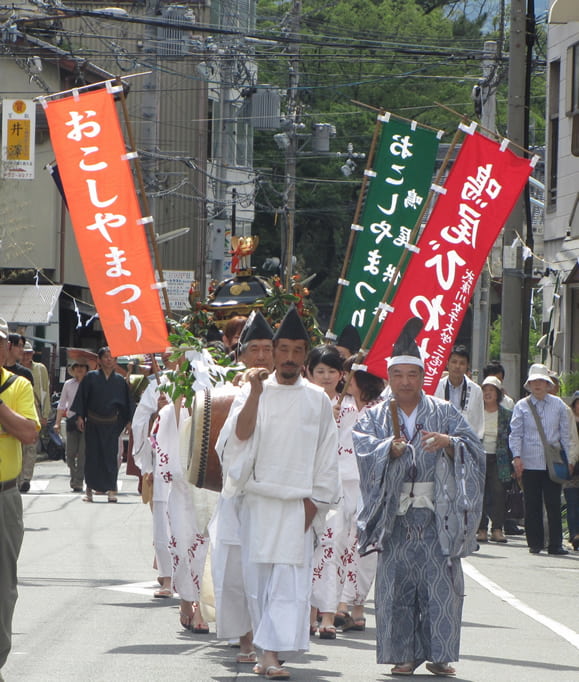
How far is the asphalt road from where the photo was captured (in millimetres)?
7383

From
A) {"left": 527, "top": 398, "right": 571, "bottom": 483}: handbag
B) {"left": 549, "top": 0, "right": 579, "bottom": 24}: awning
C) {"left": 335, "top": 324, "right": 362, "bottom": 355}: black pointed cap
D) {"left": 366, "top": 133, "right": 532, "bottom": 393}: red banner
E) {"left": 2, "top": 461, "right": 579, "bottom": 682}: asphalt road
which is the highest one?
{"left": 549, "top": 0, "right": 579, "bottom": 24}: awning

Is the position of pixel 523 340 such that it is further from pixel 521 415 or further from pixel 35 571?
pixel 35 571

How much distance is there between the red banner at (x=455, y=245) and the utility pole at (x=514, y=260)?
755 centimetres

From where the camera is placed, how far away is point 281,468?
7.28m

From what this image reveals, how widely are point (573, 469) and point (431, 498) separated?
7209 mm

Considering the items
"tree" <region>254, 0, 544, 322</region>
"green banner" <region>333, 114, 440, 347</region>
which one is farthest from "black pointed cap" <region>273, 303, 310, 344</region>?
"tree" <region>254, 0, 544, 322</region>

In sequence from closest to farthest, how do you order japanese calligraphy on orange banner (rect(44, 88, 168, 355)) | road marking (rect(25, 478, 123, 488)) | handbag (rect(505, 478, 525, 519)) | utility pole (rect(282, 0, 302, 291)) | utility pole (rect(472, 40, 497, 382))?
japanese calligraphy on orange banner (rect(44, 88, 168, 355)) < handbag (rect(505, 478, 525, 519)) < road marking (rect(25, 478, 123, 488)) < utility pole (rect(472, 40, 497, 382)) < utility pole (rect(282, 0, 302, 291))

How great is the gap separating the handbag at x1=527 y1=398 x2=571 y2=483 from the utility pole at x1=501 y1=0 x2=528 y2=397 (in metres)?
3.94

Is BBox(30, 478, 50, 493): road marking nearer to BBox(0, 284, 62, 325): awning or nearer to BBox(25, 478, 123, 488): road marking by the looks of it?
BBox(25, 478, 123, 488): road marking

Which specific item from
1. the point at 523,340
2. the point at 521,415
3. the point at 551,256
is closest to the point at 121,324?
the point at 521,415

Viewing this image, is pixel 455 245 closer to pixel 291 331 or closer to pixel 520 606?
pixel 520 606

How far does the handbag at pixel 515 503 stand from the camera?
16.1m

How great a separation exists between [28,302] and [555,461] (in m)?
20.9

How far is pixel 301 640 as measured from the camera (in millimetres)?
7082
